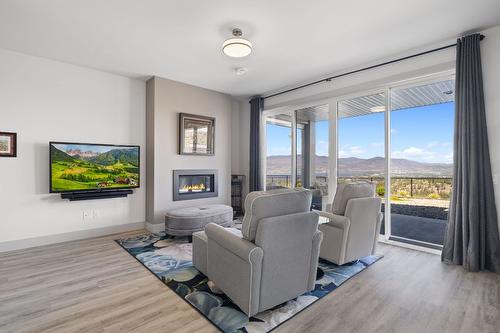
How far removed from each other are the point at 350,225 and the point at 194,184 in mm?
3304

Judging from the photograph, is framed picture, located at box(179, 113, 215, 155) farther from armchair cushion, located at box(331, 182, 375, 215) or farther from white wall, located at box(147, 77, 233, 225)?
armchair cushion, located at box(331, 182, 375, 215)

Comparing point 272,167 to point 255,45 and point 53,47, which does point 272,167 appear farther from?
point 53,47

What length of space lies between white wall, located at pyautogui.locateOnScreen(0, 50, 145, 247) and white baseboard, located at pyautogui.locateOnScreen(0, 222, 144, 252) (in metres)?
0.06

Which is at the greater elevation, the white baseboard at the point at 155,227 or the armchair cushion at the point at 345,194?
the armchair cushion at the point at 345,194

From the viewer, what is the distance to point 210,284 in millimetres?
2559

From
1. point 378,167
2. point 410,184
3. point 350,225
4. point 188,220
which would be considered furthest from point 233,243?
point 410,184

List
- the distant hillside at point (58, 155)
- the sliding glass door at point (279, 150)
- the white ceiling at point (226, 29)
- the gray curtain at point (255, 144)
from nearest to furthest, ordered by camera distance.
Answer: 1. the white ceiling at point (226, 29)
2. the distant hillside at point (58, 155)
3. the sliding glass door at point (279, 150)
4. the gray curtain at point (255, 144)

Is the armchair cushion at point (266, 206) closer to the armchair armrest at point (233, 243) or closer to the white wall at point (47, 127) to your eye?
the armchair armrest at point (233, 243)

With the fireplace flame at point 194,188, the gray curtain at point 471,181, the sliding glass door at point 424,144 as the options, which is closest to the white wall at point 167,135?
the fireplace flame at point 194,188

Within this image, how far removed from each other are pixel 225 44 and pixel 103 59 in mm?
2148

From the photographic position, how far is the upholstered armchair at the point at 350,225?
9.66ft

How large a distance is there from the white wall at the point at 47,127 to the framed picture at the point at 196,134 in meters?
1.01

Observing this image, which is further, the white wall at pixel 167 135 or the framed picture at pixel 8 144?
the white wall at pixel 167 135

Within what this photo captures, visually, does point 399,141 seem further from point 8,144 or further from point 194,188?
point 8,144
